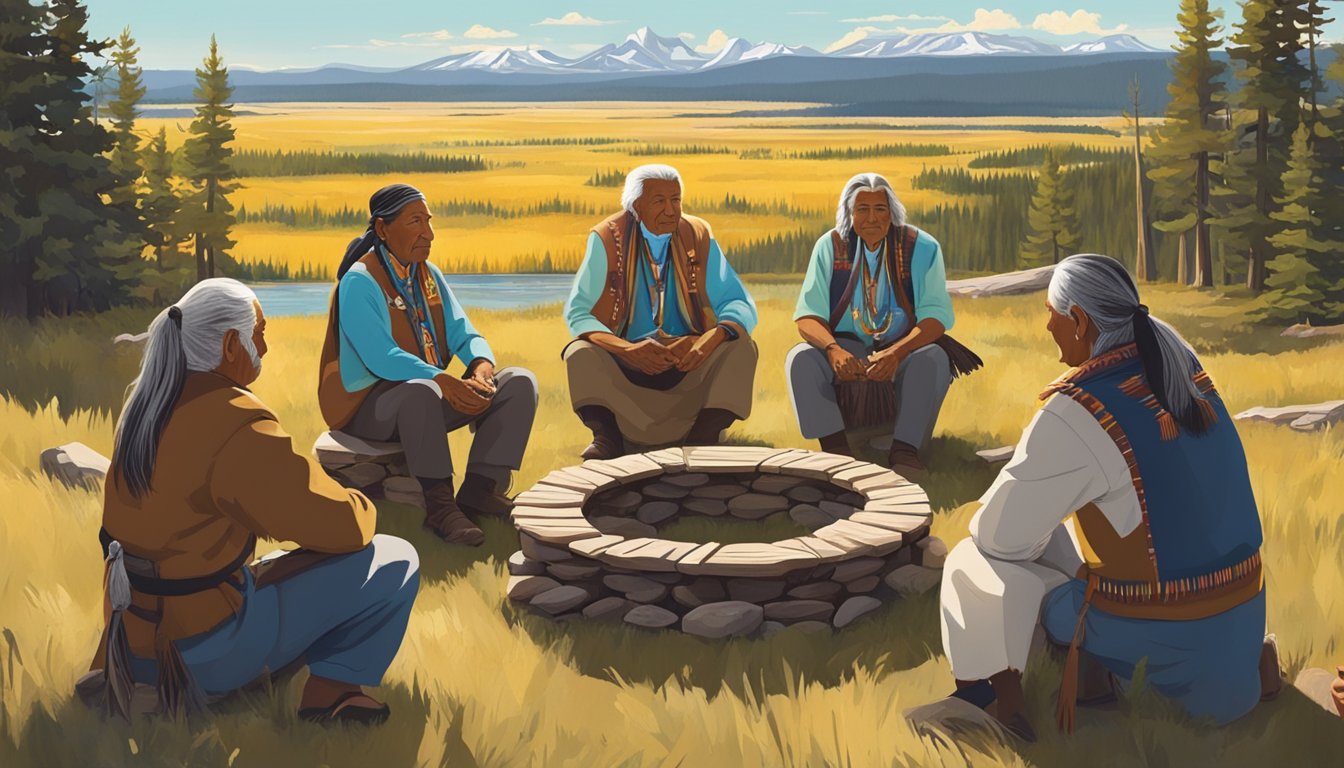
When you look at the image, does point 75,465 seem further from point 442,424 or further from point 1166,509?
point 1166,509

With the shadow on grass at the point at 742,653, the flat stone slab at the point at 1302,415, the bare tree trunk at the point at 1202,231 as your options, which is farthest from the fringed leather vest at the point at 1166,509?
the bare tree trunk at the point at 1202,231

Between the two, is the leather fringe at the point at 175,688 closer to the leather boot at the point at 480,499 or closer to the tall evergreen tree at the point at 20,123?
the leather boot at the point at 480,499

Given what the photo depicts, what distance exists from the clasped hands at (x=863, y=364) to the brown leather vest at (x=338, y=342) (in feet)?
6.51

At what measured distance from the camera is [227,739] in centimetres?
364

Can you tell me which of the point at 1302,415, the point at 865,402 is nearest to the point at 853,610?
the point at 865,402

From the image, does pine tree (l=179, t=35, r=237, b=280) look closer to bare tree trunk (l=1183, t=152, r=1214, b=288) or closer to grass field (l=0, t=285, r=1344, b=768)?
grass field (l=0, t=285, r=1344, b=768)

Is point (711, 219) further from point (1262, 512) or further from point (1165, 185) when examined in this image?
point (1262, 512)

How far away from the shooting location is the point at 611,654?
4504mm

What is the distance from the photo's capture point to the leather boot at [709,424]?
22.6 feet

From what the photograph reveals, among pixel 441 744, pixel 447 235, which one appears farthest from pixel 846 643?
pixel 447 235

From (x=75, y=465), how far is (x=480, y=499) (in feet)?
7.15

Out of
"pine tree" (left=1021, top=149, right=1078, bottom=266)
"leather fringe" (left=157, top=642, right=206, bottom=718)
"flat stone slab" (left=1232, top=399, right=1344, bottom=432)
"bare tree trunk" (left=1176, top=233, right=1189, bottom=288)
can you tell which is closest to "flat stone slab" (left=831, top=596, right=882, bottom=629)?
"leather fringe" (left=157, top=642, right=206, bottom=718)

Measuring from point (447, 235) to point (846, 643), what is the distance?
19186mm

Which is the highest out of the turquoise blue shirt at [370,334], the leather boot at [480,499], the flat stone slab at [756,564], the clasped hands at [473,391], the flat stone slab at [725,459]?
the turquoise blue shirt at [370,334]
